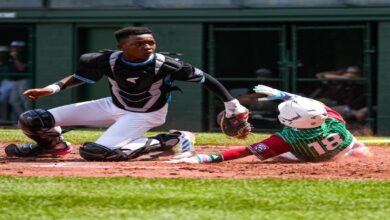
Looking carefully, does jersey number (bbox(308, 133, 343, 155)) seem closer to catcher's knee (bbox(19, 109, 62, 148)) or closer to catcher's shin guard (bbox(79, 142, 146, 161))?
catcher's shin guard (bbox(79, 142, 146, 161))

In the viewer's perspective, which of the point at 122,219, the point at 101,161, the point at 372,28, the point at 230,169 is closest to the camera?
the point at 122,219

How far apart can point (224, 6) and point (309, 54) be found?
178 centimetres

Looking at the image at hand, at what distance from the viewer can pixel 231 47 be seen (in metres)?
18.2

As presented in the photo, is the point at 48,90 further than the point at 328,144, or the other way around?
the point at 48,90

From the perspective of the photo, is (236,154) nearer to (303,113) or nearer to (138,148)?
(303,113)

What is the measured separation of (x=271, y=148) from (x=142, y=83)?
4.50 feet

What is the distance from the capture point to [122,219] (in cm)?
613

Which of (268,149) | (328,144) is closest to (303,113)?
(328,144)

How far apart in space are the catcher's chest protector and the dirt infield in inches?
22.4

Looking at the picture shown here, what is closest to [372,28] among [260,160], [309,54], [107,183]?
[309,54]

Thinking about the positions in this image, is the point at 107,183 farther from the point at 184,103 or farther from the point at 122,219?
the point at 184,103

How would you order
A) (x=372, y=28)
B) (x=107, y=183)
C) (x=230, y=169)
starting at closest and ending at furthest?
(x=107, y=183)
(x=230, y=169)
(x=372, y=28)

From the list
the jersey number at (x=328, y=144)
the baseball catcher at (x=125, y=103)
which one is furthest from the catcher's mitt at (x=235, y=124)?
the jersey number at (x=328, y=144)

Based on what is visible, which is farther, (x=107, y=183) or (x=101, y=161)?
(x=101, y=161)
